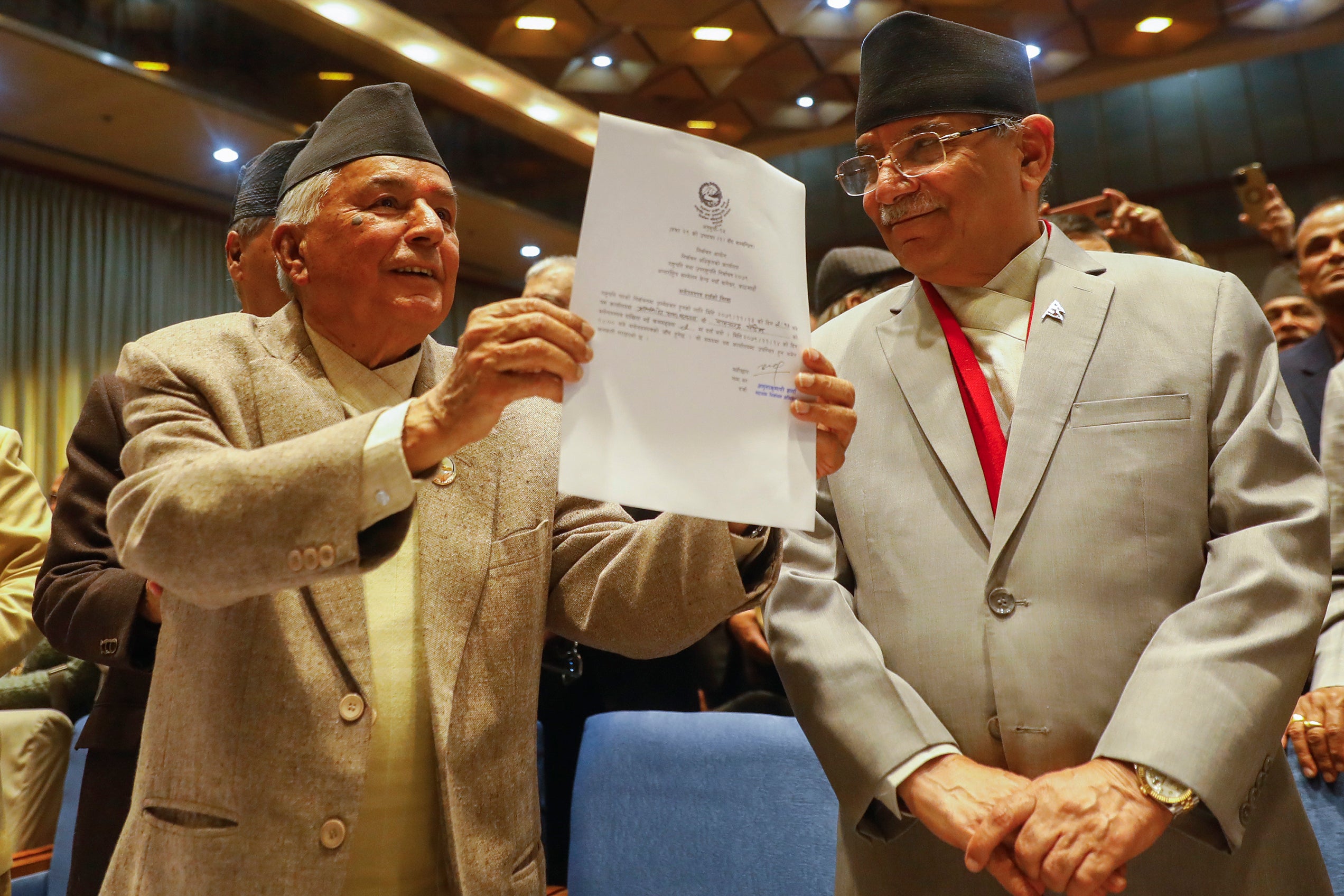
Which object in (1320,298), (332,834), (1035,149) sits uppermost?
(1320,298)

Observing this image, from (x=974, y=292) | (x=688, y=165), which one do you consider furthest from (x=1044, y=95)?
(x=688, y=165)

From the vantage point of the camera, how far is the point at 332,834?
1142 mm

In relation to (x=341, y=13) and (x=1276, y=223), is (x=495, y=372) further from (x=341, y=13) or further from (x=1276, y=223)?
(x=341, y=13)

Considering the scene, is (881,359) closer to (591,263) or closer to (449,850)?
(591,263)

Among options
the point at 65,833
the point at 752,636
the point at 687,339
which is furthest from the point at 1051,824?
the point at 65,833

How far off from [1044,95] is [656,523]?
769cm

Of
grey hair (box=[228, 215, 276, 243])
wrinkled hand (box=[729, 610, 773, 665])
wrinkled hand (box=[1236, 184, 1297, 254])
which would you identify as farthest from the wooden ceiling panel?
grey hair (box=[228, 215, 276, 243])

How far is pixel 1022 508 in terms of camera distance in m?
1.32

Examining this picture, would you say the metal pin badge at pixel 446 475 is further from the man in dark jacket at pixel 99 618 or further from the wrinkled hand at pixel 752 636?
the wrinkled hand at pixel 752 636

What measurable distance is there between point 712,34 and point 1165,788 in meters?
6.80

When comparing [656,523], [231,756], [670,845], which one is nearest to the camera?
[231,756]

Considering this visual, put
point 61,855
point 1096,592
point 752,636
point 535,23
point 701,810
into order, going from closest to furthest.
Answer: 1. point 1096,592
2. point 701,810
3. point 61,855
4. point 752,636
5. point 535,23

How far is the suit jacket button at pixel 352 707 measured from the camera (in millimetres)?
1169

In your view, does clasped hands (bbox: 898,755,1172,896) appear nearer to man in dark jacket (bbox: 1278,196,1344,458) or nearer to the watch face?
the watch face
